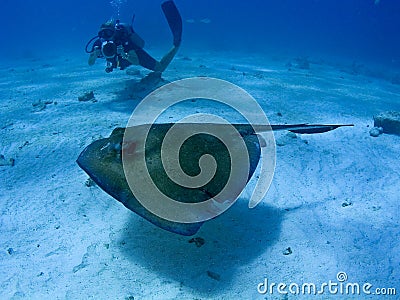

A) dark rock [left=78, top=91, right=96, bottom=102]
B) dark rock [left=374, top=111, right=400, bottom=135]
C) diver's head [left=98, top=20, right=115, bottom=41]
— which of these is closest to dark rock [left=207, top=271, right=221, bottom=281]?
dark rock [left=374, top=111, right=400, bottom=135]

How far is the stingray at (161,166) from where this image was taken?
2.15 m

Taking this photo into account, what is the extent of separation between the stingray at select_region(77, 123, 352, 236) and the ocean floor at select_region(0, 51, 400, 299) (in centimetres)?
88

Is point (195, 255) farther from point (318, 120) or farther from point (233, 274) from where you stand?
point (318, 120)

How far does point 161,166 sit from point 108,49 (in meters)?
5.43

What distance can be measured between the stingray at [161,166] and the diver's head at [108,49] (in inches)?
179

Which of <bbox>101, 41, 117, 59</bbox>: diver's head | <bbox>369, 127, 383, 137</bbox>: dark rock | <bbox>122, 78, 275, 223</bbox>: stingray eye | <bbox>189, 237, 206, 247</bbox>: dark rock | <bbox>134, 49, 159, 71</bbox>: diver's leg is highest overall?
<bbox>101, 41, 117, 59</bbox>: diver's head

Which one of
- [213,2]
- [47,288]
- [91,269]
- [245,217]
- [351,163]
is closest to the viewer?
[47,288]

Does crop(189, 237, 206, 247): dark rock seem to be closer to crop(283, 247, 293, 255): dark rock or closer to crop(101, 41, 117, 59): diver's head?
crop(283, 247, 293, 255): dark rock

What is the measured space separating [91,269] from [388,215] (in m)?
3.54

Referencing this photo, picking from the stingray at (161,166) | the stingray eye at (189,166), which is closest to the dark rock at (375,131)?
the stingray at (161,166)

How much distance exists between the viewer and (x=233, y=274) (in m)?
2.70

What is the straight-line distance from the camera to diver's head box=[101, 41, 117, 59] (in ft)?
22.4

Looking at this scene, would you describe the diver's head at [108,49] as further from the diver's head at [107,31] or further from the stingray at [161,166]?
the stingray at [161,166]

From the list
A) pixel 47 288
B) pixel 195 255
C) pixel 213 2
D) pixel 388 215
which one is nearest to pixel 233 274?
pixel 195 255
